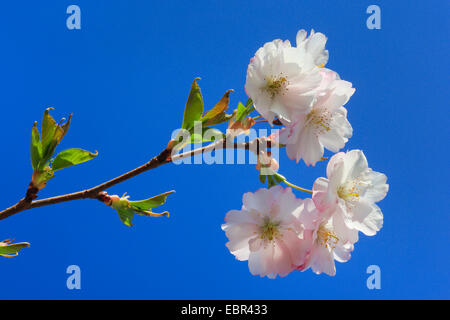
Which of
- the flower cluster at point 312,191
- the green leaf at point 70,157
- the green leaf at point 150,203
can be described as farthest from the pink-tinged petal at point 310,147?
the green leaf at point 70,157

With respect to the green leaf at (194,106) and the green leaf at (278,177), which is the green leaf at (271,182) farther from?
the green leaf at (194,106)

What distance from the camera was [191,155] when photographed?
25.7 inches

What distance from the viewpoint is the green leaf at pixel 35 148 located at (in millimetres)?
677

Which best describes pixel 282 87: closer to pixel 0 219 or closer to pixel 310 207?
pixel 310 207

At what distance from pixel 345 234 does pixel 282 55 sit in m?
0.38

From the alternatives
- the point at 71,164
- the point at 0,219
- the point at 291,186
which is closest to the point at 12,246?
the point at 0,219

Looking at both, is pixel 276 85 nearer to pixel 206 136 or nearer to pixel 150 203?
pixel 206 136

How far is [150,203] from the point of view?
0.75 meters

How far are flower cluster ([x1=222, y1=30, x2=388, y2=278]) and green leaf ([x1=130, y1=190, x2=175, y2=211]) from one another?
147 millimetres

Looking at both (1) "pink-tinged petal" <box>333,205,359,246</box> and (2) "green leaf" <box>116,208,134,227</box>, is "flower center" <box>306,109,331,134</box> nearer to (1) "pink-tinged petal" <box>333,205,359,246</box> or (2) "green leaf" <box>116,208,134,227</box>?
(1) "pink-tinged petal" <box>333,205,359,246</box>

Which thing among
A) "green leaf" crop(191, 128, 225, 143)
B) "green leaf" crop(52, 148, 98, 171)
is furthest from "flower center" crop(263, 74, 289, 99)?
"green leaf" crop(52, 148, 98, 171)

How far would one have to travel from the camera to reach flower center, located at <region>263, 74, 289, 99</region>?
2.27ft

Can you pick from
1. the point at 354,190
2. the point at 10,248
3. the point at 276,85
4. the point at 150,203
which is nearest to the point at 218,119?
the point at 276,85

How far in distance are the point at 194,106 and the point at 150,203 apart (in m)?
0.24
